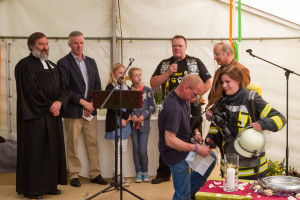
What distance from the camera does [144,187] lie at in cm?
525

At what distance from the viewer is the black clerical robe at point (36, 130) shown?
15.5ft

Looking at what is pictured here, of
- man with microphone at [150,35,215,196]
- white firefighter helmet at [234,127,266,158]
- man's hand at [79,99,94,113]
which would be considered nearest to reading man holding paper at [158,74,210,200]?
white firefighter helmet at [234,127,266,158]

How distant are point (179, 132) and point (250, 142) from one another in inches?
35.6

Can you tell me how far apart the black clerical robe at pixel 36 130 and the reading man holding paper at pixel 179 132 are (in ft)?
6.09

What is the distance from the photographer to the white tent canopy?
20.4ft

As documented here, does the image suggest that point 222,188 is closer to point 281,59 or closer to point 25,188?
point 25,188

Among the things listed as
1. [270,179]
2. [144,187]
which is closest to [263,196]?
[270,179]

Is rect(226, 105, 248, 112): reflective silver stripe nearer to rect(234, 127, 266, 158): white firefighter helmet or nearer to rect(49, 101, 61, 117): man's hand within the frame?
rect(234, 127, 266, 158): white firefighter helmet

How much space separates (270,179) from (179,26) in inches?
157

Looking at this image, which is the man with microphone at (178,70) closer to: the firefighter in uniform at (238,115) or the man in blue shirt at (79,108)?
the man in blue shirt at (79,108)

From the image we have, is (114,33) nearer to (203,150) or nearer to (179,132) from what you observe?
(179,132)

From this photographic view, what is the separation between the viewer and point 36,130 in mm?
4766

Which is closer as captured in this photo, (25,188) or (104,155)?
(25,188)

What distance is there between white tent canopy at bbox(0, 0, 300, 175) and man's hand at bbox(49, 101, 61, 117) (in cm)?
162
